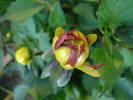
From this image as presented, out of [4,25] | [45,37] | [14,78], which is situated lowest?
[14,78]

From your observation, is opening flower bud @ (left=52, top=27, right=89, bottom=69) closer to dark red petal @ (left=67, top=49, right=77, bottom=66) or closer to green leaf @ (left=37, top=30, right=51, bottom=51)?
dark red petal @ (left=67, top=49, right=77, bottom=66)

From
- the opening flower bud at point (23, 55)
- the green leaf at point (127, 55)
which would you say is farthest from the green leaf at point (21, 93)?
the green leaf at point (127, 55)

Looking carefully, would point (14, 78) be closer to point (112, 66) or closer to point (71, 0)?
point (71, 0)

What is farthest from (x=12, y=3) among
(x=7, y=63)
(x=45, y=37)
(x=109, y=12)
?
(x=7, y=63)

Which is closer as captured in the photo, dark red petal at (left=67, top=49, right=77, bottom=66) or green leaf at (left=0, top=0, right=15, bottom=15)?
dark red petal at (left=67, top=49, right=77, bottom=66)

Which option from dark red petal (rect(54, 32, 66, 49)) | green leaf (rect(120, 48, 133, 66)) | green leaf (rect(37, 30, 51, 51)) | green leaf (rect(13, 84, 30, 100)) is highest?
dark red petal (rect(54, 32, 66, 49))

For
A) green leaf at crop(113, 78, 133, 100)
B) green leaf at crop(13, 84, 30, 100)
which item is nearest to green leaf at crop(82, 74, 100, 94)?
green leaf at crop(113, 78, 133, 100)

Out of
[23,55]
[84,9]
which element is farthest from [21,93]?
[84,9]

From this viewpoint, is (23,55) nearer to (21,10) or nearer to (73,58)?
(21,10)
